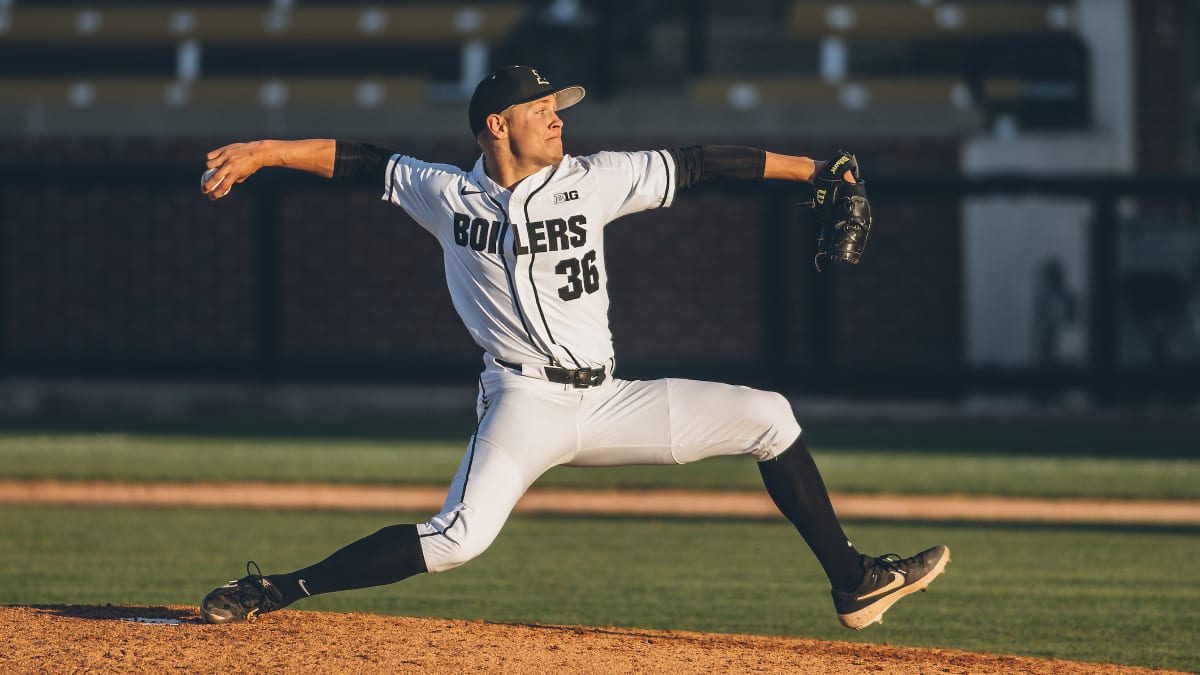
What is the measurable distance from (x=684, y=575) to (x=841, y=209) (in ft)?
8.88

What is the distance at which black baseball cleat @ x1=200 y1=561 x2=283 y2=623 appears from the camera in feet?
15.9

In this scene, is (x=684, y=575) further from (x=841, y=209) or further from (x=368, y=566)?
(x=368, y=566)

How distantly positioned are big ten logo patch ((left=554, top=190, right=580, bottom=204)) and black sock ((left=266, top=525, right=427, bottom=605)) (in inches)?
44.0

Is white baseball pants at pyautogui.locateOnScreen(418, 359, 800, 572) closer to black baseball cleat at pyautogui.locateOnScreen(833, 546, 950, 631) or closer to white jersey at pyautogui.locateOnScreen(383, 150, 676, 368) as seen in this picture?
white jersey at pyautogui.locateOnScreen(383, 150, 676, 368)

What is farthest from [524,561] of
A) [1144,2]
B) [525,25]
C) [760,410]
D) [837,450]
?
[1144,2]

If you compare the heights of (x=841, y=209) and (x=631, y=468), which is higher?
(x=841, y=209)

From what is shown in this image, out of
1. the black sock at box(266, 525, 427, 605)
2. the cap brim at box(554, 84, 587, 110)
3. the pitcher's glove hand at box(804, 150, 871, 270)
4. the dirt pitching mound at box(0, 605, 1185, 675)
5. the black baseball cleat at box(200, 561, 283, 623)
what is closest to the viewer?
the dirt pitching mound at box(0, 605, 1185, 675)

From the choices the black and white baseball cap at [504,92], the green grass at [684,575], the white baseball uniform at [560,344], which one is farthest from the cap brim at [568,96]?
the green grass at [684,575]

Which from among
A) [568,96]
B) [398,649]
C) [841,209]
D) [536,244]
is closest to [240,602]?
[398,649]

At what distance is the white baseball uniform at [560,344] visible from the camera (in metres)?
4.97

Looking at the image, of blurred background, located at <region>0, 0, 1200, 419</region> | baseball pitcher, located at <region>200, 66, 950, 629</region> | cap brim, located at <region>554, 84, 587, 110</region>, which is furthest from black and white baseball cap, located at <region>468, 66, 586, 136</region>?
blurred background, located at <region>0, 0, 1200, 419</region>

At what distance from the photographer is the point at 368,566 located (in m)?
4.73

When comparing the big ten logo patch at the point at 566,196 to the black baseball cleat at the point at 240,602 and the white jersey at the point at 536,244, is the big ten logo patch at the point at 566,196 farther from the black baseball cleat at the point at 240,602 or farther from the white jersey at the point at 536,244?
the black baseball cleat at the point at 240,602

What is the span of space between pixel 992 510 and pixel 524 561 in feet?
10.9
